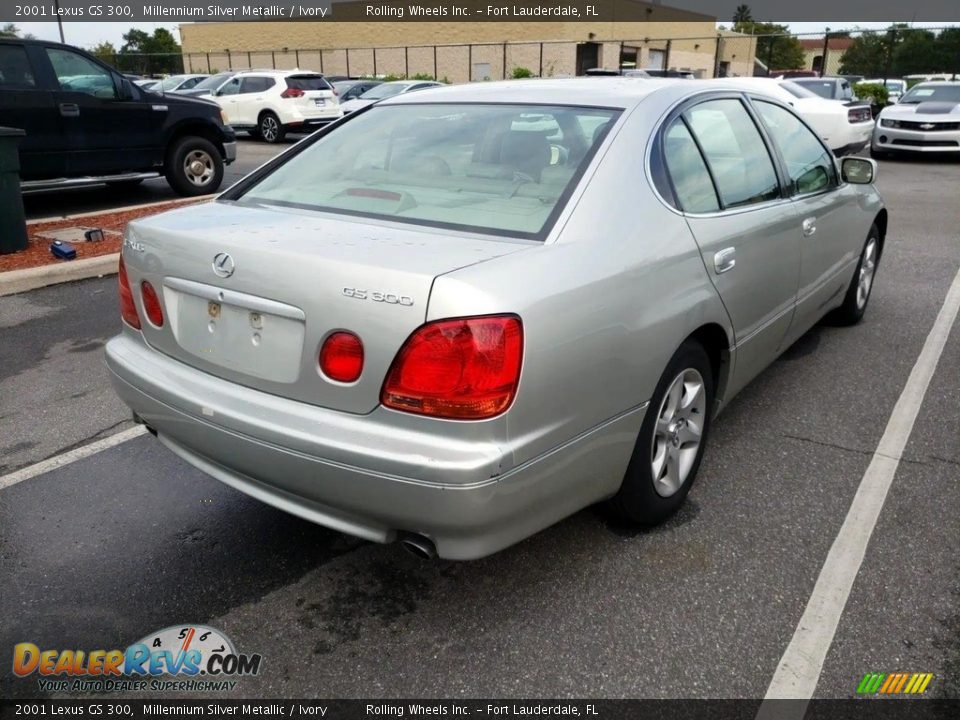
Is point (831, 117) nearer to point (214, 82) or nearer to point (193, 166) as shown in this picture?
point (193, 166)

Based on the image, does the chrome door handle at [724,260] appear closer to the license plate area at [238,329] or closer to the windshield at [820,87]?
the license plate area at [238,329]

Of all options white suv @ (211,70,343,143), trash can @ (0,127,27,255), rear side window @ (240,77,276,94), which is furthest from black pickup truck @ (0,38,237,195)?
rear side window @ (240,77,276,94)

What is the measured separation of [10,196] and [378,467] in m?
6.43

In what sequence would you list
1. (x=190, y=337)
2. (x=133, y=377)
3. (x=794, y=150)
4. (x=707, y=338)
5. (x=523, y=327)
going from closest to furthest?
(x=523, y=327), (x=190, y=337), (x=133, y=377), (x=707, y=338), (x=794, y=150)

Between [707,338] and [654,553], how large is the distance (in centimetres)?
85

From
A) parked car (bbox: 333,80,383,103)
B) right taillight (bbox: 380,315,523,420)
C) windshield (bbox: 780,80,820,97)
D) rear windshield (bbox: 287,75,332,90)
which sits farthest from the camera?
parked car (bbox: 333,80,383,103)

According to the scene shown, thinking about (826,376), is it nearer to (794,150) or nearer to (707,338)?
(794,150)

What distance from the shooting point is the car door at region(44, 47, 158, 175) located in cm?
914

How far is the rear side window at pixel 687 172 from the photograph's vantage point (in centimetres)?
303

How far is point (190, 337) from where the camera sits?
2627 millimetres

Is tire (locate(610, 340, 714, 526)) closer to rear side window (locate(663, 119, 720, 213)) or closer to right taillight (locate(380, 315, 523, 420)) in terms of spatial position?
rear side window (locate(663, 119, 720, 213))

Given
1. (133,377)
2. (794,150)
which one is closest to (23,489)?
(133,377)

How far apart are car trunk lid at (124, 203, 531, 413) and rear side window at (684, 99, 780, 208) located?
1324 millimetres

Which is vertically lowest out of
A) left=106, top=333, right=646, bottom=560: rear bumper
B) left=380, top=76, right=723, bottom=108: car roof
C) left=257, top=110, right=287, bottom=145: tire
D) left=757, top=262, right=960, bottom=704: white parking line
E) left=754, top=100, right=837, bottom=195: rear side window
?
left=257, top=110, right=287, bottom=145: tire
